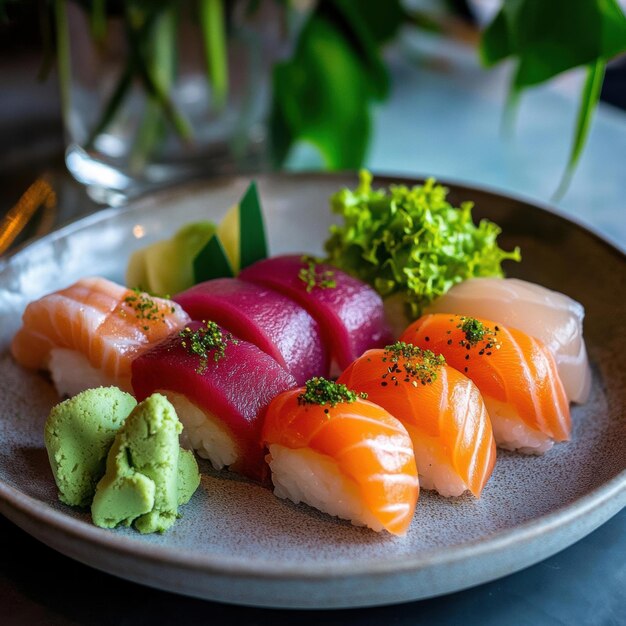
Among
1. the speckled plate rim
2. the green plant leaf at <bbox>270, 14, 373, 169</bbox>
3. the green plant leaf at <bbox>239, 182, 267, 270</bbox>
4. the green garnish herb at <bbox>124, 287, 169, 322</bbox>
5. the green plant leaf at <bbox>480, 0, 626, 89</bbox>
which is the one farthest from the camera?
the green plant leaf at <bbox>270, 14, 373, 169</bbox>

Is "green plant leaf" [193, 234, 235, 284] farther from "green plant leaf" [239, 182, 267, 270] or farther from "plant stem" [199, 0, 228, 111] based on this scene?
"plant stem" [199, 0, 228, 111]

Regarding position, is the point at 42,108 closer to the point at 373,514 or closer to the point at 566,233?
the point at 566,233

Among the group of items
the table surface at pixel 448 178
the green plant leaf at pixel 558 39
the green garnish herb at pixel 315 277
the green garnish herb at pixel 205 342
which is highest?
the green plant leaf at pixel 558 39

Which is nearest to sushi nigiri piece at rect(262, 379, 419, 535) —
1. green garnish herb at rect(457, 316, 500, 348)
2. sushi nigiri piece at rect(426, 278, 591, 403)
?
green garnish herb at rect(457, 316, 500, 348)

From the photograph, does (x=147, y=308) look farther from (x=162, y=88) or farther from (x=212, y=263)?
(x=162, y=88)

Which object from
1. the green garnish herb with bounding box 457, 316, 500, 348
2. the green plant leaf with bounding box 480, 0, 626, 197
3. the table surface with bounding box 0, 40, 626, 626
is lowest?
the table surface with bounding box 0, 40, 626, 626

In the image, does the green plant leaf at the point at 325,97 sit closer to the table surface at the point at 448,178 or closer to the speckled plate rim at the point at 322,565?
the table surface at the point at 448,178

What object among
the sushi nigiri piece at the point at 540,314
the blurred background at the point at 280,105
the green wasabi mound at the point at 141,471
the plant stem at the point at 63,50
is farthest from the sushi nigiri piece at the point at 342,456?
the plant stem at the point at 63,50
